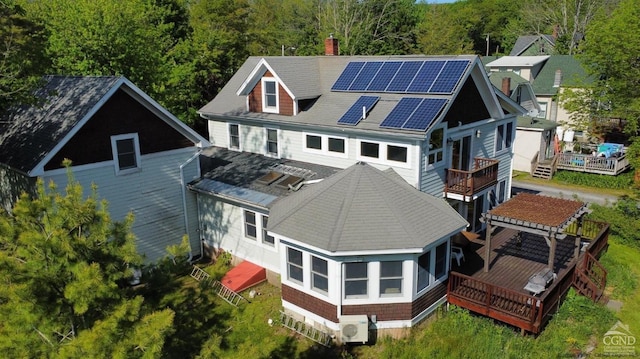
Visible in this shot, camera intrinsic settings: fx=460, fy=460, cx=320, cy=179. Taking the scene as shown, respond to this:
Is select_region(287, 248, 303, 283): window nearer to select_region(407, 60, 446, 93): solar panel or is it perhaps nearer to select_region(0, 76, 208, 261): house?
select_region(0, 76, 208, 261): house

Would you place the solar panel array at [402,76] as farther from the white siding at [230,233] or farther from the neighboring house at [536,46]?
the neighboring house at [536,46]

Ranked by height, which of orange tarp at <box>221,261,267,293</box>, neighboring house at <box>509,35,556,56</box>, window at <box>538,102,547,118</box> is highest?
neighboring house at <box>509,35,556,56</box>

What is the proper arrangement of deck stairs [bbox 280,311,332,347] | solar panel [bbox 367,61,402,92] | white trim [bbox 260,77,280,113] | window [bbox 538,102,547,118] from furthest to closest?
window [bbox 538,102,547,118], white trim [bbox 260,77,280,113], solar panel [bbox 367,61,402,92], deck stairs [bbox 280,311,332,347]

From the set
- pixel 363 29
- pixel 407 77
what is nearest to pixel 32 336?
pixel 407 77

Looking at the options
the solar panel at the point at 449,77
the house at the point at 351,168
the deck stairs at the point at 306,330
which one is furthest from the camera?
the solar panel at the point at 449,77

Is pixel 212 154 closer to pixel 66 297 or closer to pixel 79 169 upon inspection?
pixel 79 169

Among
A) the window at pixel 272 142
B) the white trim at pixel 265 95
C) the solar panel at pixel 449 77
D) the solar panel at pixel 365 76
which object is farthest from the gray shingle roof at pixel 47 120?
the solar panel at pixel 449 77

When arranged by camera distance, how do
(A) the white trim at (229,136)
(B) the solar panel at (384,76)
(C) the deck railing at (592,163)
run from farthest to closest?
(C) the deck railing at (592,163), (A) the white trim at (229,136), (B) the solar panel at (384,76)

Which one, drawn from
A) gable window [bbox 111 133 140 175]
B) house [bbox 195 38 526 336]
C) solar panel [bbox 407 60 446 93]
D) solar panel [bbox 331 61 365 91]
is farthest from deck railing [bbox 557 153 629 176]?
gable window [bbox 111 133 140 175]
